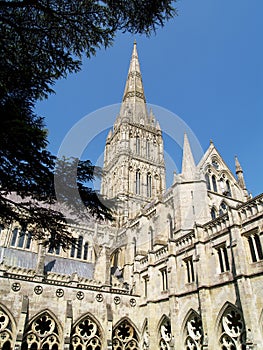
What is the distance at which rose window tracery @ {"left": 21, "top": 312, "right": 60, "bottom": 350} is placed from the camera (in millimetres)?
15180

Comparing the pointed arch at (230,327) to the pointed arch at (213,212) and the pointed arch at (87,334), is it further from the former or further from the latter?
the pointed arch at (213,212)

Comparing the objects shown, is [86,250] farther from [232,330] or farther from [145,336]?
[232,330]

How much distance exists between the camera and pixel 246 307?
1134 cm

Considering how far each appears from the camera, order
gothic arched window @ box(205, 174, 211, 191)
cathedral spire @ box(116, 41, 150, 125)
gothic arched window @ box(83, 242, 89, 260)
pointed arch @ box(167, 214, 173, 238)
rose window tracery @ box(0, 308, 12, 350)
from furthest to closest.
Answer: cathedral spire @ box(116, 41, 150, 125) → gothic arched window @ box(83, 242, 89, 260) → pointed arch @ box(167, 214, 173, 238) → gothic arched window @ box(205, 174, 211, 191) → rose window tracery @ box(0, 308, 12, 350)

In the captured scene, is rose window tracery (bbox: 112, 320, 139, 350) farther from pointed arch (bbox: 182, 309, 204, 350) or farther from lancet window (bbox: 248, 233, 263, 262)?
lancet window (bbox: 248, 233, 263, 262)

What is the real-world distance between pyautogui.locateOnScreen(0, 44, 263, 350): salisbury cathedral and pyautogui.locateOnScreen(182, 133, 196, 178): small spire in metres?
0.08

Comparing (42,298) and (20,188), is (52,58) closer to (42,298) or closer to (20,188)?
(20,188)

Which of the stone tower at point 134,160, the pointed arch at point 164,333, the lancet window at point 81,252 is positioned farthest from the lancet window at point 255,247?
the stone tower at point 134,160

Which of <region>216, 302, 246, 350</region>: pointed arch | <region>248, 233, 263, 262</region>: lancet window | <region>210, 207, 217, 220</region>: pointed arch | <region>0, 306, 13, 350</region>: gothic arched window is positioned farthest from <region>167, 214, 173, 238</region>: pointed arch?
<region>0, 306, 13, 350</region>: gothic arched window

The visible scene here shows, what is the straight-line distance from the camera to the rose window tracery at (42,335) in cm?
1518

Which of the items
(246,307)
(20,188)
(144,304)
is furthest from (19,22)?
(144,304)

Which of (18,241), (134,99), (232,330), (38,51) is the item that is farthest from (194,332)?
(134,99)

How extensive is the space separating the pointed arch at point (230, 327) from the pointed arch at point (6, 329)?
35.1ft

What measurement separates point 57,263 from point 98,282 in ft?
16.6
